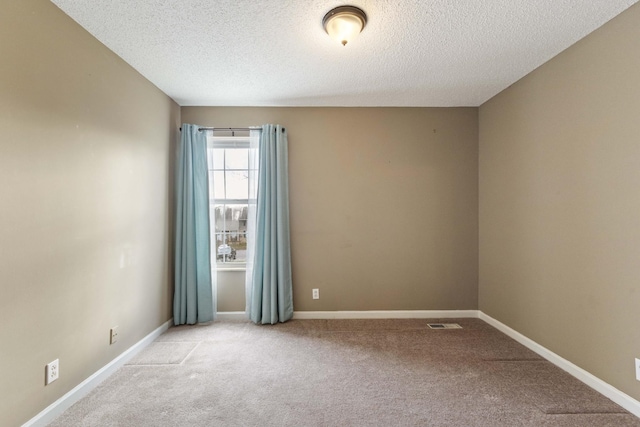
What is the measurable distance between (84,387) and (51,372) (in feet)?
1.11

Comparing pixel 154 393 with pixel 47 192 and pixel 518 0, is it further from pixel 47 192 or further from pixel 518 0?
pixel 518 0

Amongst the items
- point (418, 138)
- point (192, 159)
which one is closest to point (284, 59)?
point (192, 159)

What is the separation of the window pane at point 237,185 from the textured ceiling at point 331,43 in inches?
34.7

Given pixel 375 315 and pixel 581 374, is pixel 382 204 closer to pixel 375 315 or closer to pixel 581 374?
pixel 375 315

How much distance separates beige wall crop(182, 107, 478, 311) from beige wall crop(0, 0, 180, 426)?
1.11 metres

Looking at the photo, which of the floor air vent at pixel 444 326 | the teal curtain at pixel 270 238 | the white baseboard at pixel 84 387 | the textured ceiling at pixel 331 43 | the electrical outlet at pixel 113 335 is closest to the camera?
the white baseboard at pixel 84 387

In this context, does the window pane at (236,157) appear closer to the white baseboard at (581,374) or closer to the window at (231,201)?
the window at (231,201)

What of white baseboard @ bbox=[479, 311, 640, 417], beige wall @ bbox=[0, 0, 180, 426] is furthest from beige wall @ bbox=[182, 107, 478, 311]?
beige wall @ bbox=[0, 0, 180, 426]

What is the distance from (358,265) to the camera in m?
3.44

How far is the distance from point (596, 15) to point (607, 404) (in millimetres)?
2498

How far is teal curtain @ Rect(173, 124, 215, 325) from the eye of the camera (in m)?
3.21

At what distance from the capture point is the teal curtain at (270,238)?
3.24 meters

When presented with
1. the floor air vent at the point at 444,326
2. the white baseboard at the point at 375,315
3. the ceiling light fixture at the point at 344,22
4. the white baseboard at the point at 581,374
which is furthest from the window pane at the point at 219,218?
the white baseboard at the point at 581,374

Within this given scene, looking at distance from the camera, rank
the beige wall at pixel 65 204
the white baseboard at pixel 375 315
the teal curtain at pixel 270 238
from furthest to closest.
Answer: the white baseboard at pixel 375 315, the teal curtain at pixel 270 238, the beige wall at pixel 65 204
